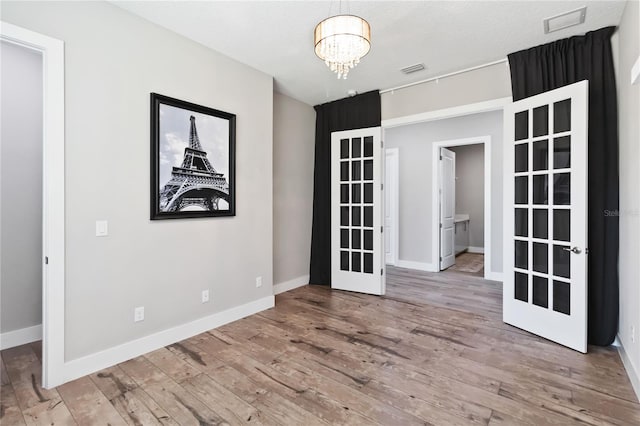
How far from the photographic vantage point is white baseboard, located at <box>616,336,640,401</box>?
205 centimetres

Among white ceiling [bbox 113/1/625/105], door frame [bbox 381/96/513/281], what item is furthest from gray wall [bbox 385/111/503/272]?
white ceiling [bbox 113/1/625/105]

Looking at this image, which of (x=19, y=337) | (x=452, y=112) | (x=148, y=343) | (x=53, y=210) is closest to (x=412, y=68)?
(x=452, y=112)

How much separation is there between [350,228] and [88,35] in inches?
138

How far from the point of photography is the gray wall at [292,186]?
4.47m

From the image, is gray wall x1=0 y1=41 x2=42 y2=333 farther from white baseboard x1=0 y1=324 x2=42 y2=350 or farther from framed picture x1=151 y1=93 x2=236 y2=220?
framed picture x1=151 y1=93 x2=236 y2=220

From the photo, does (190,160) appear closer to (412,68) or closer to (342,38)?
(342,38)

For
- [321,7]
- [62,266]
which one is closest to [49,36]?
[62,266]

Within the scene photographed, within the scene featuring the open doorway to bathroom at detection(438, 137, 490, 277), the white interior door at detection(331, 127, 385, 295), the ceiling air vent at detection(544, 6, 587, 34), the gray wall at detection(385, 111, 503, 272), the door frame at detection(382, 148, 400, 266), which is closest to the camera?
the ceiling air vent at detection(544, 6, 587, 34)

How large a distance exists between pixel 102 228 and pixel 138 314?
2.60ft

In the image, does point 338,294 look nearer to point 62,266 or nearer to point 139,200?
point 139,200

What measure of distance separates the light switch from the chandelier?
211 centimetres

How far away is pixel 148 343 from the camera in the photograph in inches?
107

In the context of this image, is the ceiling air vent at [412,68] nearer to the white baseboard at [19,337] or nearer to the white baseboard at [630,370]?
the white baseboard at [630,370]

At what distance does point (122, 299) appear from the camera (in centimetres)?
257
